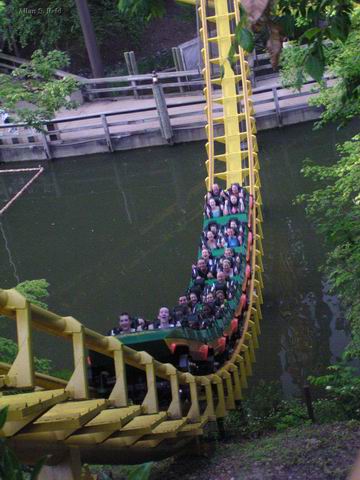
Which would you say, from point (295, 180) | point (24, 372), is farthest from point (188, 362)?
point (295, 180)

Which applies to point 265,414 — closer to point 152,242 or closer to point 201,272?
point 201,272

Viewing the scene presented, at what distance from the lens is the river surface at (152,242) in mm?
13023

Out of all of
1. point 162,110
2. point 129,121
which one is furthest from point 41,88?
point 129,121

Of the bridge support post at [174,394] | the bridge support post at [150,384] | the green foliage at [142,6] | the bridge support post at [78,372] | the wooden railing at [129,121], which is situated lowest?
the wooden railing at [129,121]

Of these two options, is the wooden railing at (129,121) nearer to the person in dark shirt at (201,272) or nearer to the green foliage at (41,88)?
the green foliage at (41,88)

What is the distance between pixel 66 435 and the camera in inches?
187

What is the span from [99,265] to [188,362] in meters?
7.94

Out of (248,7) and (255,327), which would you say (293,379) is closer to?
(255,327)

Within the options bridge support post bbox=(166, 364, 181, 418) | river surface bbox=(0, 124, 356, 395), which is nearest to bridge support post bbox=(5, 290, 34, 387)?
bridge support post bbox=(166, 364, 181, 418)

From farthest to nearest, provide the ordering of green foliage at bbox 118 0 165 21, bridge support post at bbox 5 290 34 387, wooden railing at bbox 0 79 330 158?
wooden railing at bbox 0 79 330 158, green foliage at bbox 118 0 165 21, bridge support post at bbox 5 290 34 387

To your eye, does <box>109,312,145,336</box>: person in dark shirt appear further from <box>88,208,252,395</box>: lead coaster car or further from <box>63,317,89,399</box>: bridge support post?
<box>63,317,89,399</box>: bridge support post

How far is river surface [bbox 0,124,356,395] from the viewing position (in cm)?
1302

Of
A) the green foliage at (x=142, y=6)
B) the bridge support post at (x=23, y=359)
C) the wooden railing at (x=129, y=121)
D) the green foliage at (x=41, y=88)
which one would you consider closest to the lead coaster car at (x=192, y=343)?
the bridge support post at (x=23, y=359)

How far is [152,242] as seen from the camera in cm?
1747
